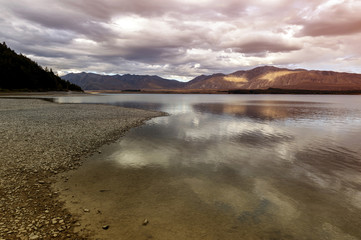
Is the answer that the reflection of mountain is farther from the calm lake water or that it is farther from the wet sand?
the wet sand

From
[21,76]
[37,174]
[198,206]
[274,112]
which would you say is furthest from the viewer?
[21,76]

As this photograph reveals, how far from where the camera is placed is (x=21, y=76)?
145 m

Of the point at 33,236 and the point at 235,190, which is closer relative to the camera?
the point at 33,236

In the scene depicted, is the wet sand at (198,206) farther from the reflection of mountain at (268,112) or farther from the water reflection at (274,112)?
the reflection of mountain at (268,112)

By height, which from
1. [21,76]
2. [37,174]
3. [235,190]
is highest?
[21,76]

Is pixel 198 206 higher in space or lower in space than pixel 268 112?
lower

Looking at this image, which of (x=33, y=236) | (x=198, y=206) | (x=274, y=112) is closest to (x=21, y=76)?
(x=274, y=112)

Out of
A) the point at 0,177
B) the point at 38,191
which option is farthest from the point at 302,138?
the point at 0,177

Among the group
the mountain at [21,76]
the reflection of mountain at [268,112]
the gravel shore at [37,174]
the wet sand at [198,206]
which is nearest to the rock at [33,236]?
the gravel shore at [37,174]

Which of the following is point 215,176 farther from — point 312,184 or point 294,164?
point 294,164

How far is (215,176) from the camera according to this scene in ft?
45.4

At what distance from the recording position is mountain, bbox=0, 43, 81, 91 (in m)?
136

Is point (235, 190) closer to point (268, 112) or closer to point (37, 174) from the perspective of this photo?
point (37, 174)

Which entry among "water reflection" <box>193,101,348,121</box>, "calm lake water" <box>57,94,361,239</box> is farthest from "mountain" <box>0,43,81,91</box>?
"calm lake water" <box>57,94,361,239</box>
